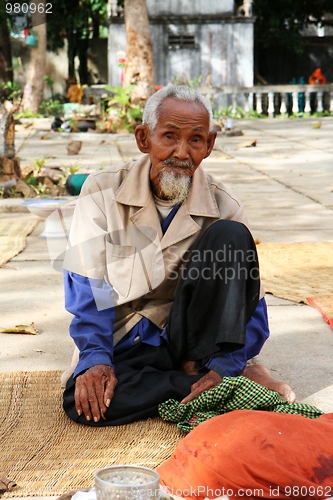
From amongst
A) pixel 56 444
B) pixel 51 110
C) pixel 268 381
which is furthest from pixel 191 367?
pixel 51 110

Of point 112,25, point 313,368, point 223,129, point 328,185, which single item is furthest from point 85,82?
point 313,368

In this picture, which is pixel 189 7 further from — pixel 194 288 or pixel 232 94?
pixel 194 288

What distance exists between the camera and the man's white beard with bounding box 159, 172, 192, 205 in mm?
2801

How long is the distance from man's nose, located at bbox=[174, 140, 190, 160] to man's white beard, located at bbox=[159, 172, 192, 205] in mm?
74

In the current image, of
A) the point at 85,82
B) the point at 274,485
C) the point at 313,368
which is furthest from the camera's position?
the point at 85,82

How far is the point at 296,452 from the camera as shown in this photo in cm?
205

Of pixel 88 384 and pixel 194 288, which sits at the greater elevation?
pixel 194 288

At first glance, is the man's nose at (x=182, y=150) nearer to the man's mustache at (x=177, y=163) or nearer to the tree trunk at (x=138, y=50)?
the man's mustache at (x=177, y=163)

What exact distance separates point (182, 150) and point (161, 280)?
1.59 feet

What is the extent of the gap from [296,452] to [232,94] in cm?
1665

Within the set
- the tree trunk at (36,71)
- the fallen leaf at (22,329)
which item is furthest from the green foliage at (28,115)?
the fallen leaf at (22,329)

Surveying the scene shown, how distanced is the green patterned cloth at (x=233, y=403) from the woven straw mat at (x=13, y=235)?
274 centimetres

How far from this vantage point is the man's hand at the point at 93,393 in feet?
8.64

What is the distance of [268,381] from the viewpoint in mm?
2852
